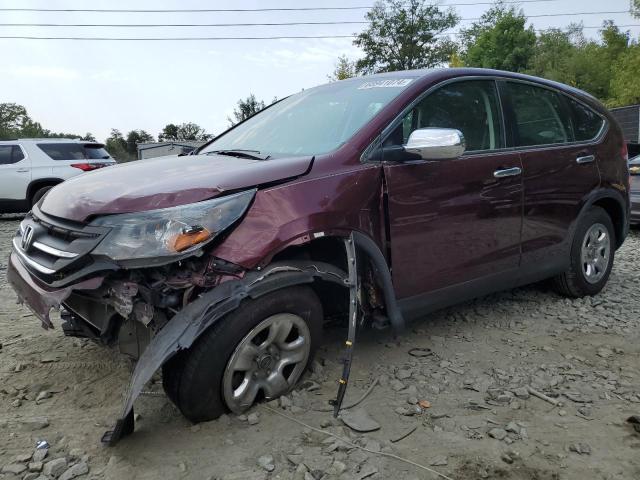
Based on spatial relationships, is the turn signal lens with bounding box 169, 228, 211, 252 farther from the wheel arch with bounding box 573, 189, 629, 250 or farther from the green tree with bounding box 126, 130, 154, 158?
the green tree with bounding box 126, 130, 154, 158

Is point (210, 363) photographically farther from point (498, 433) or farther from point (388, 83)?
point (388, 83)

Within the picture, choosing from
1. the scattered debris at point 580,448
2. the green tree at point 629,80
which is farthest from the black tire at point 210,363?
the green tree at point 629,80

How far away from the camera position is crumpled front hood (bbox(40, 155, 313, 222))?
2283 millimetres

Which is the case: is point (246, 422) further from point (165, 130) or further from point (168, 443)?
point (165, 130)

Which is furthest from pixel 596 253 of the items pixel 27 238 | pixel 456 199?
pixel 27 238

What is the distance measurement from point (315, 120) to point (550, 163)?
1.76 metres

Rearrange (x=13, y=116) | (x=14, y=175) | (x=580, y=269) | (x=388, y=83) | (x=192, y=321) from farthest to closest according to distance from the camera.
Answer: (x=13, y=116) < (x=14, y=175) < (x=580, y=269) < (x=388, y=83) < (x=192, y=321)

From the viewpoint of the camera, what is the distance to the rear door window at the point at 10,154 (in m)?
10.2

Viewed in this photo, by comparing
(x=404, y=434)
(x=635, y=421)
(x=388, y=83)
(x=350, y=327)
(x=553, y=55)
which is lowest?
(x=635, y=421)

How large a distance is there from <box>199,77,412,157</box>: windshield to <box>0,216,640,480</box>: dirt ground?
1.30 meters

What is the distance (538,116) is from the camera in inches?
149

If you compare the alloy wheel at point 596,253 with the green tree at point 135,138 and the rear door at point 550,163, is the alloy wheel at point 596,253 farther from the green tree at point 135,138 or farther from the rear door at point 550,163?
the green tree at point 135,138

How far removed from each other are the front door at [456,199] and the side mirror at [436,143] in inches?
5.0

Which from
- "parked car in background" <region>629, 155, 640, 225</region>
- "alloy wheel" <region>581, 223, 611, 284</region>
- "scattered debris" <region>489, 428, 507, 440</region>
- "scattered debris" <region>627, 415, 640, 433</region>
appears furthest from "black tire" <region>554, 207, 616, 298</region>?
"parked car in background" <region>629, 155, 640, 225</region>
